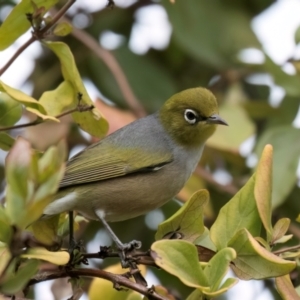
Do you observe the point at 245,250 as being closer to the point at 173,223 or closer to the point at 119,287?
the point at 173,223

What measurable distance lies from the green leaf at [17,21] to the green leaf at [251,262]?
3.55 ft

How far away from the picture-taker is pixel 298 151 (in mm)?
3746

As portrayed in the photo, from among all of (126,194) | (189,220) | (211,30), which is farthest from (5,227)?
(211,30)

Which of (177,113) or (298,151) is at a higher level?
(177,113)

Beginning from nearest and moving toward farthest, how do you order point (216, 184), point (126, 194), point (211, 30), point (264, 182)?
point (264, 182)
point (126, 194)
point (216, 184)
point (211, 30)

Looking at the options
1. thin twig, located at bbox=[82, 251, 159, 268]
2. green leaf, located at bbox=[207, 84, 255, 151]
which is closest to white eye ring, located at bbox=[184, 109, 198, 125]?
green leaf, located at bbox=[207, 84, 255, 151]

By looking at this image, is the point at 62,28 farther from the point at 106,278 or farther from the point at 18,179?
the point at 18,179

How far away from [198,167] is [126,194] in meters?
0.81

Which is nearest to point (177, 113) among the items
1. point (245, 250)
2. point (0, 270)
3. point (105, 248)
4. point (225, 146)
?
point (225, 146)

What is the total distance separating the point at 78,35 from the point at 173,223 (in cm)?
213

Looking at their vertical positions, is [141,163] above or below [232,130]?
above

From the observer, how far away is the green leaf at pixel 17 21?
8.18 ft

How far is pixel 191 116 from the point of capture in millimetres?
3701

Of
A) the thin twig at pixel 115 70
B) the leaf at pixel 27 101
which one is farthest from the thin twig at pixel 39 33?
the thin twig at pixel 115 70
